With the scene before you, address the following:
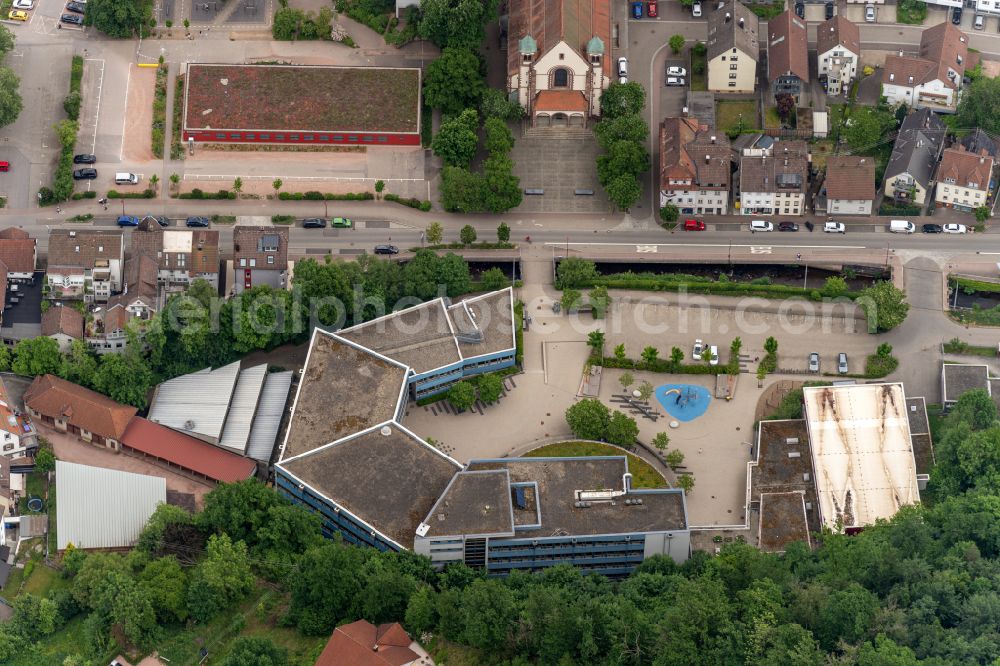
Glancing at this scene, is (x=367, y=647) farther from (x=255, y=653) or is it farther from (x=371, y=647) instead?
(x=255, y=653)

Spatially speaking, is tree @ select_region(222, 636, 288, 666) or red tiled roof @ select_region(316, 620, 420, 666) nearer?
red tiled roof @ select_region(316, 620, 420, 666)

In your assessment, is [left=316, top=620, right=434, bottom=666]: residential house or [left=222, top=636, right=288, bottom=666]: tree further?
[left=222, top=636, right=288, bottom=666]: tree

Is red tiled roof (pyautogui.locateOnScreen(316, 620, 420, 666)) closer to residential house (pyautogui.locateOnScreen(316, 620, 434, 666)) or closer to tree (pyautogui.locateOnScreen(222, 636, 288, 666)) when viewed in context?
residential house (pyautogui.locateOnScreen(316, 620, 434, 666))

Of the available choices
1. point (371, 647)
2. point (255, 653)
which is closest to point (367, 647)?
point (371, 647)

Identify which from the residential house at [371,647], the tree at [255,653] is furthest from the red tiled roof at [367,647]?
the tree at [255,653]

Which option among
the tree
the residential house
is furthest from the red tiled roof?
the tree

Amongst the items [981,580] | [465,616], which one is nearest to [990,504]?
[981,580]
